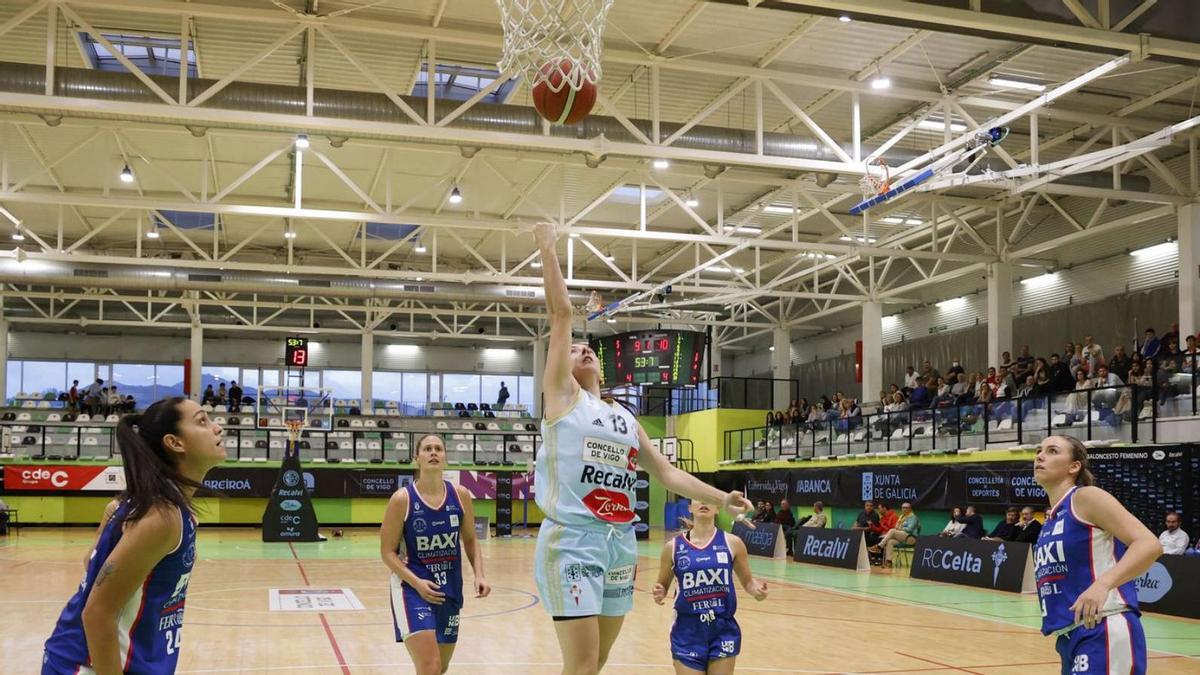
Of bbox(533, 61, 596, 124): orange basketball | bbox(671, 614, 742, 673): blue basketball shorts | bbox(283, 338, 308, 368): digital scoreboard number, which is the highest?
bbox(533, 61, 596, 124): orange basketball

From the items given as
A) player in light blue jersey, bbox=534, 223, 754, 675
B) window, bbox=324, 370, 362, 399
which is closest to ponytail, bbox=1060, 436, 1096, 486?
Result: player in light blue jersey, bbox=534, 223, 754, 675

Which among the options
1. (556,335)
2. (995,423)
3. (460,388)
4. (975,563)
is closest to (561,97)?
(556,335)

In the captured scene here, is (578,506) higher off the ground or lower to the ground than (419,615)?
higher

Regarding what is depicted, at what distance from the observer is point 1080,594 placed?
14.5 ft

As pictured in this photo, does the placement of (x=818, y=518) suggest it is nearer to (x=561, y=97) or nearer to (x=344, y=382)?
(x=561, y=97)

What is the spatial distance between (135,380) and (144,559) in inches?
1774

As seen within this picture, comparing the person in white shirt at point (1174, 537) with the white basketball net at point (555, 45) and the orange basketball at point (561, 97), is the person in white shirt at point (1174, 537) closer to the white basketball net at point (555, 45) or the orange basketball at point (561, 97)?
the white basketball net at point (555, 45)

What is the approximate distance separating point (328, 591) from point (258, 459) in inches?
671

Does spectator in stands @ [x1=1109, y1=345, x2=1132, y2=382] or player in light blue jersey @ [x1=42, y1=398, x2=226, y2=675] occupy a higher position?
spectator in stands @ [x1=1109, y1=345, x2=1132, y2=382]

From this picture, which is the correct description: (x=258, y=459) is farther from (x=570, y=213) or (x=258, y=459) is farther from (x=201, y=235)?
(x=570, y=213)

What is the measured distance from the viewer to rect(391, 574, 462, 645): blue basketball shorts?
6089mm

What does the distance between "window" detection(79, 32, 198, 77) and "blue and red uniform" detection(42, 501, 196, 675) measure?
52.8 ft

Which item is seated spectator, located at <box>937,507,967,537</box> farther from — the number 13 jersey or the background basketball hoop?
the number 13 jersey

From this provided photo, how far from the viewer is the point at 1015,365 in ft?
77.1
